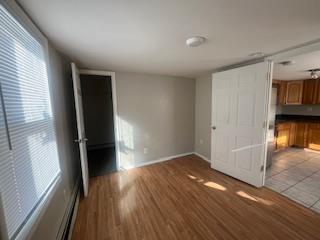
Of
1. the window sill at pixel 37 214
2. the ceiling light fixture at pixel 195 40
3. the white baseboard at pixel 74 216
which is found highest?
the ceiling light fixture at pixel 195 40

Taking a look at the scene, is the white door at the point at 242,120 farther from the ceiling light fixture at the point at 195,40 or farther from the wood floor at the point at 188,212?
the ceiling light fixture at the point at 195,40

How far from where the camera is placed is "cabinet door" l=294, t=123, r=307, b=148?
429 centimetres

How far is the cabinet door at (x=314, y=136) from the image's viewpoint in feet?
13.4

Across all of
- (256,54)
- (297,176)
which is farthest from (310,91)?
(256,54)

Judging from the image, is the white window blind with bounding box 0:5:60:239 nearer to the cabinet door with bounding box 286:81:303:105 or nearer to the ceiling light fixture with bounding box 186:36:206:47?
the ceiling light fixture with bounding box 186:36:206:47

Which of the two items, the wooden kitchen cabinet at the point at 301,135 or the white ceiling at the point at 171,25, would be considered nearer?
the white ceiling at the point at 171,25

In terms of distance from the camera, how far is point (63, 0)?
98 centimetres

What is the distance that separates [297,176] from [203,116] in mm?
2110

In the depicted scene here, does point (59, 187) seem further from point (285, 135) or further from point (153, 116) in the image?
point (285, 135)

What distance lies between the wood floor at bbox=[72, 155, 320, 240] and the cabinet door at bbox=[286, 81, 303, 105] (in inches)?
138

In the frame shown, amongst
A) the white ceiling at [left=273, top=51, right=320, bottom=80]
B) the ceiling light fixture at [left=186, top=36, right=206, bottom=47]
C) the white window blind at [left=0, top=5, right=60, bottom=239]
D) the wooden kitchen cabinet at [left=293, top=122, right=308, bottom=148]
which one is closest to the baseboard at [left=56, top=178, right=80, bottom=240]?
the white window blind at [left=0, top=5, right=60, bottom=239]

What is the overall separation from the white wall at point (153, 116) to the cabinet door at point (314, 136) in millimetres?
3366

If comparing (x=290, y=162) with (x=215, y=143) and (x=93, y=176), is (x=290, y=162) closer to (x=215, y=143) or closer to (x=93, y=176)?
(x=215, y=143)

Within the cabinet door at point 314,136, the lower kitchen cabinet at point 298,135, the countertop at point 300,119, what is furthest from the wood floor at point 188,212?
the cabinet door at point 314,136
